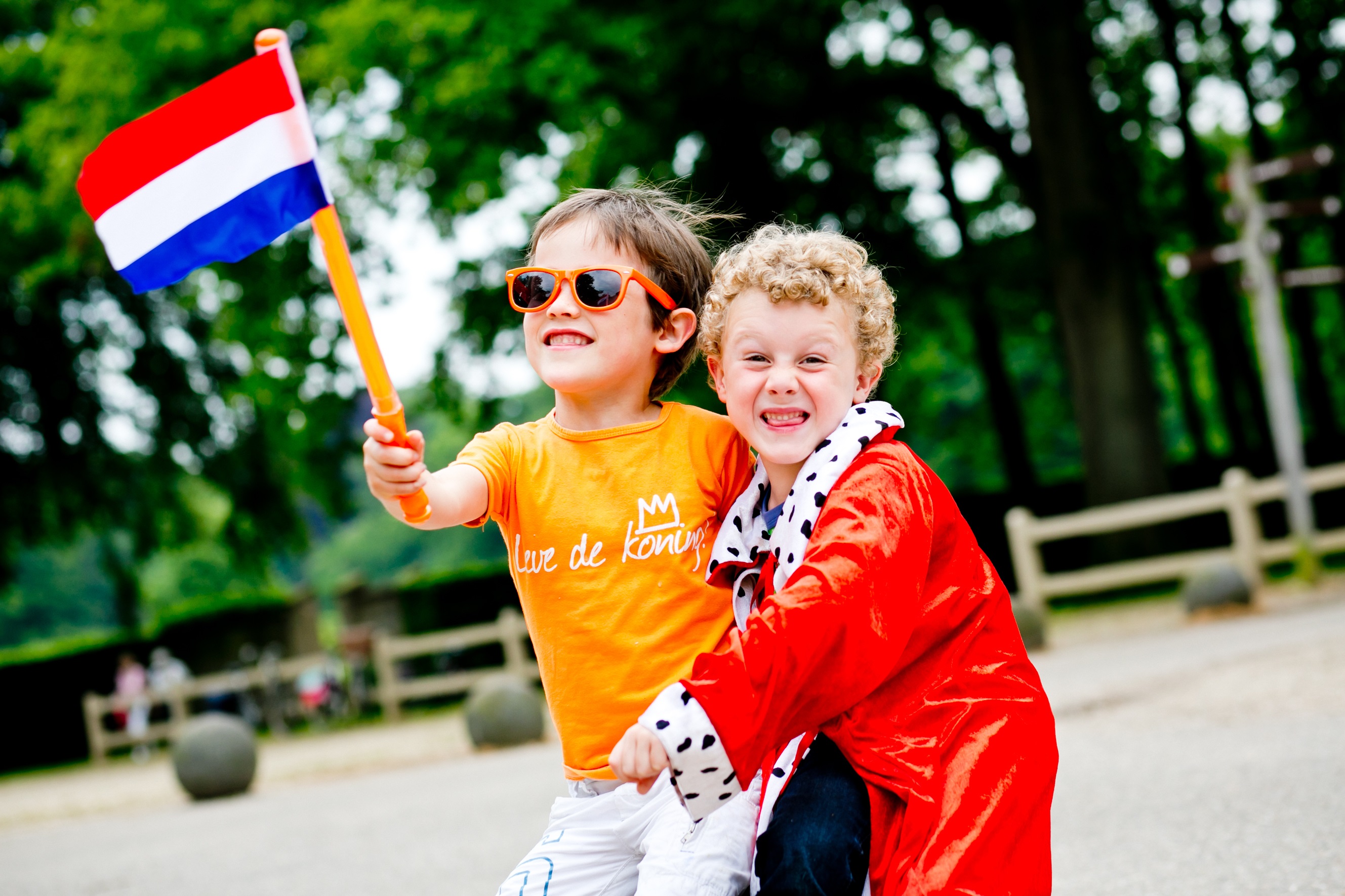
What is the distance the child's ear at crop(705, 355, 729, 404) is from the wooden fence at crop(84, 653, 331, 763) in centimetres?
1884

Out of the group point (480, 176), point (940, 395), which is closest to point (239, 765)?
point (480, 176)

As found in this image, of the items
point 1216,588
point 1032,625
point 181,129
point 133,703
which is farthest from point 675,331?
point 133,703

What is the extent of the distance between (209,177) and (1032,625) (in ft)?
34.9

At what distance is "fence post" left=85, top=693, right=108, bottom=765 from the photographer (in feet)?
64.7

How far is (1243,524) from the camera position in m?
13.0

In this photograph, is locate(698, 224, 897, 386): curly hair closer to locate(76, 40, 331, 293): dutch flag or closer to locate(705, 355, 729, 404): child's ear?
locate(705, 355, 729, 404): child's ear

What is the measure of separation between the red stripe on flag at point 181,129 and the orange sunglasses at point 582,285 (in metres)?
0.53

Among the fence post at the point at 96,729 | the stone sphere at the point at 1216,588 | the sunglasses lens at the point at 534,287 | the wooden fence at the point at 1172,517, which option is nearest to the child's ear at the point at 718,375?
the sunglasses lens at the point at 534,287

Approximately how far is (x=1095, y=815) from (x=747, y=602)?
11.8ft

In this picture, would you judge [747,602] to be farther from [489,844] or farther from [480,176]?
[480,176]

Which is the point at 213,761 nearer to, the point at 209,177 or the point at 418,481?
the point at 209,177

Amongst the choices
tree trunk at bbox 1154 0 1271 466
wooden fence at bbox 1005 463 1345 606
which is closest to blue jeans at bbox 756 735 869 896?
wooden fence at bbox 1005 463 1345 606

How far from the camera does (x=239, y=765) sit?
10250 millimetres

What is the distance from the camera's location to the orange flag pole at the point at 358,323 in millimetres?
1977
